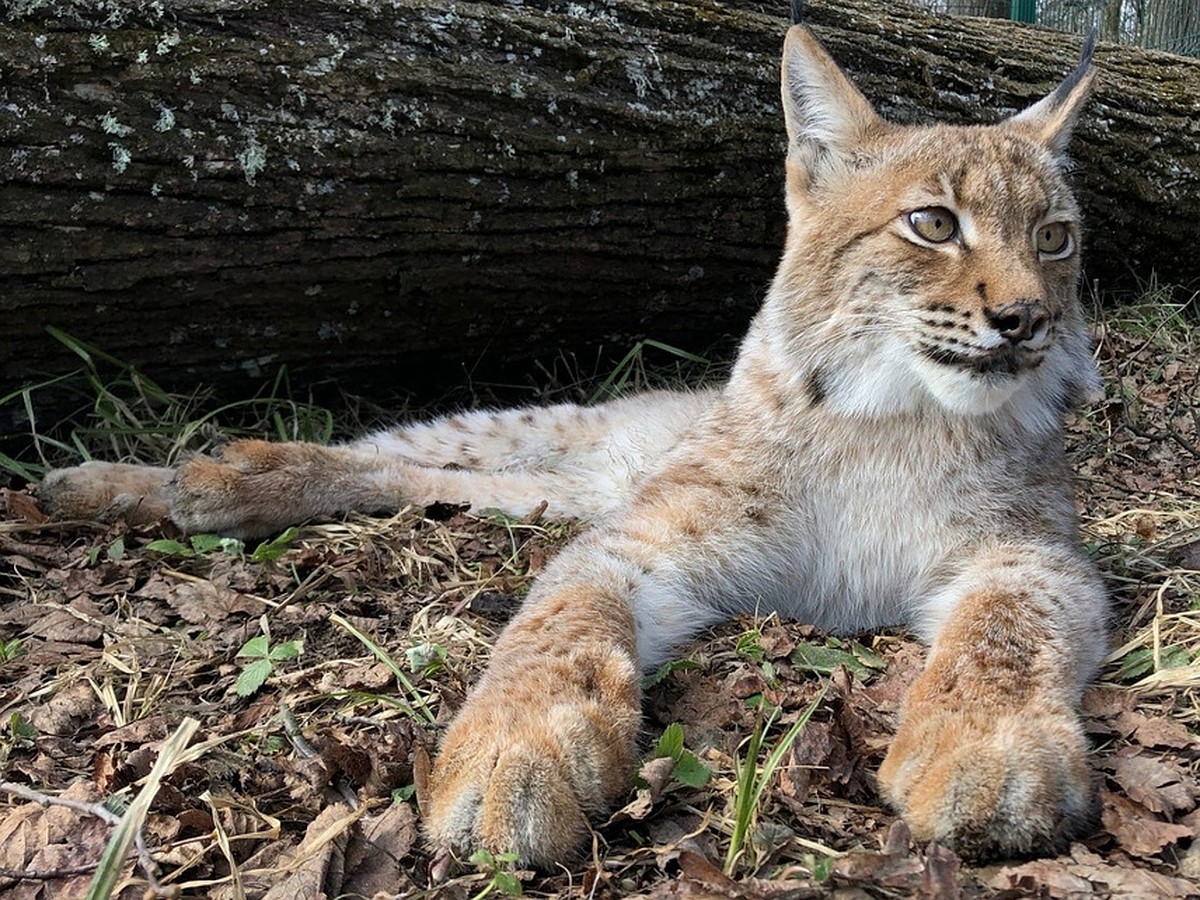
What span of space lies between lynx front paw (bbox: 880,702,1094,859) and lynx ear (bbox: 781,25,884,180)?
1.92 meters

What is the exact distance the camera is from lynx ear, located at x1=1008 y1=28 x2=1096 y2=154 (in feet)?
11.2

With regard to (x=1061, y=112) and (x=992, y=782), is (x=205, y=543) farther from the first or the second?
(x=1061, y=112)

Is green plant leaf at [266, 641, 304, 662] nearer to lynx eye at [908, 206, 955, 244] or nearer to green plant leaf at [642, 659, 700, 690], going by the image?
green plant leaf at [642, 659, 700, 690]

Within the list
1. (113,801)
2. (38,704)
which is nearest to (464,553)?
(38,704)

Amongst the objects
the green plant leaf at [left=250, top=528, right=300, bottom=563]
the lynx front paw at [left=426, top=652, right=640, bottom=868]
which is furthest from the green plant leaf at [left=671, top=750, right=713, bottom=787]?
the green plant leaf at [left=250, top=528, right=300, bottom=563]

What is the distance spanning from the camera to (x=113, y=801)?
7.14ft

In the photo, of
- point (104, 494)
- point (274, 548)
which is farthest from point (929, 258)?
point (104, 494)

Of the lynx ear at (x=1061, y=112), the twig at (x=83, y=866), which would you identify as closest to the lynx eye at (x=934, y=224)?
the lynx ear at (x=1061, y=112)

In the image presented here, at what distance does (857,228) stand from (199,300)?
8.42 ft

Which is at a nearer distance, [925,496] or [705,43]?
[925,496]

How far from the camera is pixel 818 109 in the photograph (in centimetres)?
344

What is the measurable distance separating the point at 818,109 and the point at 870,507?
4.28 feet

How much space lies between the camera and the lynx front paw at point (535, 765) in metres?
1.98

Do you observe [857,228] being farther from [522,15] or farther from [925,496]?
[522,15]
